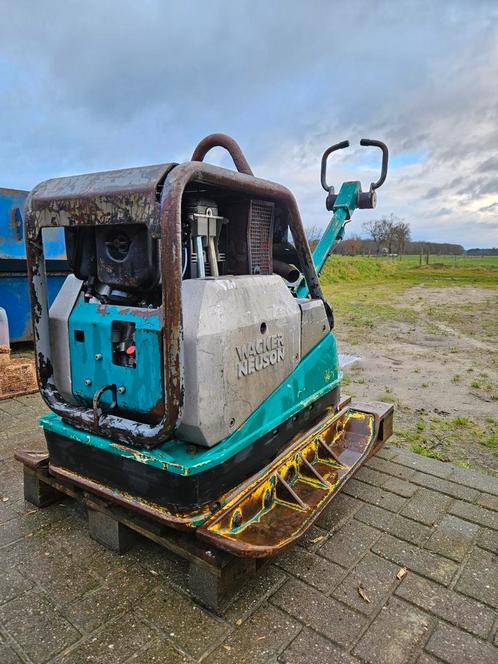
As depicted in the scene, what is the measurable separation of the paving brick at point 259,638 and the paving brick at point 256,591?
4 cm

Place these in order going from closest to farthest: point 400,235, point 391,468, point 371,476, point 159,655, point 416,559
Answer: point 159,655 → point 416,559 → point 371,476 → point 391,468 → point 400,235

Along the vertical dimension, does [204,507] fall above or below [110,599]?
above

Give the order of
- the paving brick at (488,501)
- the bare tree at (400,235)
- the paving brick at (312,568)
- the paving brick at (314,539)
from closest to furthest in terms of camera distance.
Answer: the paving brick at (312,568) → the paving brick at (314,539) → the paving brick at (488,501) → the bare tree at (400,235)

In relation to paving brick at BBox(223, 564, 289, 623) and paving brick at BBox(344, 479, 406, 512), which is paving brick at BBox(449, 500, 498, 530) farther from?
paving brick at BBox(223, 564, 289, 623)

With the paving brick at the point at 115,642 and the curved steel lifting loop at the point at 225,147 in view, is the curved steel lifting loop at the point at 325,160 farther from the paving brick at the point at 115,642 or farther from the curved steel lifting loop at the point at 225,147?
the paving brick at the point at 115,642

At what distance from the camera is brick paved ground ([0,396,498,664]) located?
1.76 metres

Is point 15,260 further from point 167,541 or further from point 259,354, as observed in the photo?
point 167,541

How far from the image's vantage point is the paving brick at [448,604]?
189 centimetres

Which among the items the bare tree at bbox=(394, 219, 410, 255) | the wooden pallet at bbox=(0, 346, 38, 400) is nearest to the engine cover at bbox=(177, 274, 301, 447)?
the wooden pallet at bbox=(0, 346, 38, 400)

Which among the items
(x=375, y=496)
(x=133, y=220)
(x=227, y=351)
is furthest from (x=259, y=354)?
(x=375, y=496)

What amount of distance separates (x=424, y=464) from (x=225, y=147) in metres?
2.37

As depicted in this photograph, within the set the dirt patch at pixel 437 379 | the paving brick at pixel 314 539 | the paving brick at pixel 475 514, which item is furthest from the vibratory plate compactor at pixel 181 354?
the dirt patch at pixel 437 379

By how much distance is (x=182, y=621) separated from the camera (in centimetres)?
187

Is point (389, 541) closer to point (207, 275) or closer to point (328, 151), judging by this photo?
point (207, 275)
